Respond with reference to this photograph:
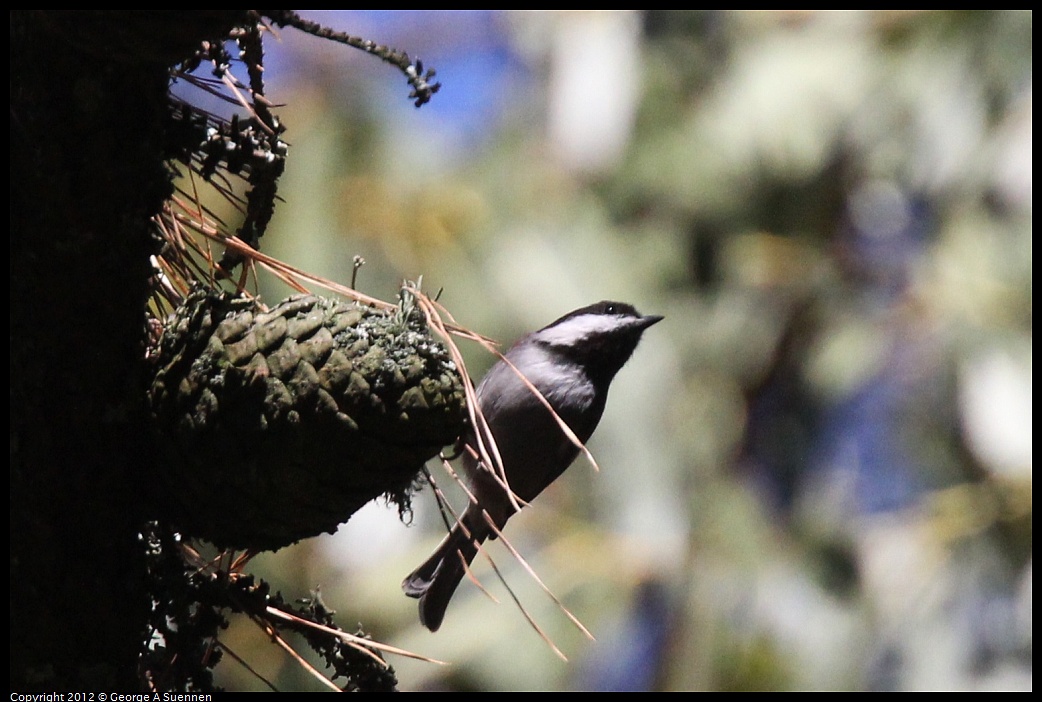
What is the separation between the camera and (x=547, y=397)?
307 cm

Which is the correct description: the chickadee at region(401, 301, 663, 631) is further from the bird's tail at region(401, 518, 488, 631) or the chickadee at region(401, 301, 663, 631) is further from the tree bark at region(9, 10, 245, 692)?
the tree bark at region(9, 10, 245, 692)

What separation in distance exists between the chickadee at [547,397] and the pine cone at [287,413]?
151cm

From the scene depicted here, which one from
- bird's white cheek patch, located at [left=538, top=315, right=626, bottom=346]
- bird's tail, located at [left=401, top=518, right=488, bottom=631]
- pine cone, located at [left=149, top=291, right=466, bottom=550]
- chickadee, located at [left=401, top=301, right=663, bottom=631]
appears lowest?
pine cone, located at [left=149, top=291, right=466, bottom=550]

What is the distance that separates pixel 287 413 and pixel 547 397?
1.86m

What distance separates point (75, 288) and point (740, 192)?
4961 mm

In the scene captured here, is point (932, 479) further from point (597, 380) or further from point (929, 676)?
point (597, 380)

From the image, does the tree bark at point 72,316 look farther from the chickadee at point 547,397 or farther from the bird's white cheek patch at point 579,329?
the bird's white cheek patch at point 579,329

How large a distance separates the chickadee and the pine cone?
4.94ft

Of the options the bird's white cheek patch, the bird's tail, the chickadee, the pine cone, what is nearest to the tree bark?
the pine cone

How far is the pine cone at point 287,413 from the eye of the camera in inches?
A: 48.9

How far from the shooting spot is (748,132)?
5.44 m

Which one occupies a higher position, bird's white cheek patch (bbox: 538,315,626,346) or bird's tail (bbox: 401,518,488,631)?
bird's white cheek patch (bbox: 538,315,626,346)

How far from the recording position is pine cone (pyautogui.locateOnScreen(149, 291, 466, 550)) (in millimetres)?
1241

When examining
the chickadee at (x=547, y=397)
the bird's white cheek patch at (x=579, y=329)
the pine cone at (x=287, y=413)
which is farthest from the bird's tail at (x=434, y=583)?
the pine cone at (x=287, y=413)
